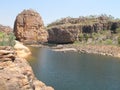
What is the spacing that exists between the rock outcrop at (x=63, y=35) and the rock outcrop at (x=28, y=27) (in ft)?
51.7

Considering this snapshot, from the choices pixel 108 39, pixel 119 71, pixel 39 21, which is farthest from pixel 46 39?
pixel 119 71

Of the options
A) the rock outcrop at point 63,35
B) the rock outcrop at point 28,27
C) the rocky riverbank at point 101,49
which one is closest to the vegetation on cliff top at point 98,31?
the rock outcrop at point 63,35

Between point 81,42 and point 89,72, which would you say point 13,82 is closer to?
point 89,72

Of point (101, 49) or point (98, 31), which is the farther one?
point (98, 31)

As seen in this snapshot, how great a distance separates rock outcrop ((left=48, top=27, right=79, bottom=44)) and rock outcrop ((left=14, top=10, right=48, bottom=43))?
1577 cm

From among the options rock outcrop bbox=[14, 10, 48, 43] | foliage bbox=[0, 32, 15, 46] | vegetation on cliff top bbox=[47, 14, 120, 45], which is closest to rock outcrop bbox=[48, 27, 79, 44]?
vegetation on cliff top bbox=[47, 14, 120, 45]

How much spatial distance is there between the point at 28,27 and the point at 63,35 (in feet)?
80.7

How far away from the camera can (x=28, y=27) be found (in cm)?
17525

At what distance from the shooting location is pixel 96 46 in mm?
156625

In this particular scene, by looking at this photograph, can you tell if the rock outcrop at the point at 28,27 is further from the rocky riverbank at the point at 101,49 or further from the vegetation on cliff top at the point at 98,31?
the rocky riverbank at the point at 101,49

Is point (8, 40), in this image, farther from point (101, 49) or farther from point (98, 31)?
point (98, 31)

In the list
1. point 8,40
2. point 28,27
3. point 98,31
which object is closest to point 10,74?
point 8,40

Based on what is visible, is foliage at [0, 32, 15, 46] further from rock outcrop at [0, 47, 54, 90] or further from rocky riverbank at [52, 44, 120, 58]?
rocky riverbank at [52, 44, 120, 58]

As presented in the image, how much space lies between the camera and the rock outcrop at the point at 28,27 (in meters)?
174
